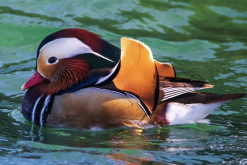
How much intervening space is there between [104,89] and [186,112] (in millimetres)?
821

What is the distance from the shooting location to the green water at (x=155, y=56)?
358 centimetres

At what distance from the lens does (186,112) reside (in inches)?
164

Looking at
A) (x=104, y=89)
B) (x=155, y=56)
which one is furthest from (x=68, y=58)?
(x=155, y=56)

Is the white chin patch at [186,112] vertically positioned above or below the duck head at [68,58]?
below

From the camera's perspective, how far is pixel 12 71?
19.0ft

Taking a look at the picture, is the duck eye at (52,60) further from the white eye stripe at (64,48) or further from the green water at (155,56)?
the green water at (155,56)

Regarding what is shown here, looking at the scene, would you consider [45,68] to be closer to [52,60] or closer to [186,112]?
[52,60]

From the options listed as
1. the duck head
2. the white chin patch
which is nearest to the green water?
the white chin patch

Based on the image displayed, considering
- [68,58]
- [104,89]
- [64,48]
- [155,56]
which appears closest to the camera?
[104,89]

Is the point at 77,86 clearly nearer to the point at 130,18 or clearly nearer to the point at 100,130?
the point at 100,130

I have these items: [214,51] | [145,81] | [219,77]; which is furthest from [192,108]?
[214,51]

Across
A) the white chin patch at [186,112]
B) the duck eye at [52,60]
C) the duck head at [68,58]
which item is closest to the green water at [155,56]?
the white chin patch at [186,112]

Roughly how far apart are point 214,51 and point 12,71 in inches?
112

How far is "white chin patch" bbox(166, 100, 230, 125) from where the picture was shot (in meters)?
4.12
